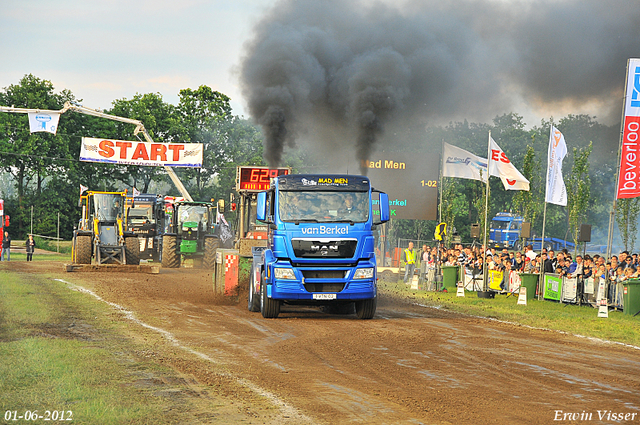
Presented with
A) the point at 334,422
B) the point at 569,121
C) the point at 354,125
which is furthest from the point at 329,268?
the point at 569,121

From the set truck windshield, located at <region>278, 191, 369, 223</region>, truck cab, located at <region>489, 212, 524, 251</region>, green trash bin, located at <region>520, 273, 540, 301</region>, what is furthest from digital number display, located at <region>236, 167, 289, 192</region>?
truck cab, located at <region>489, 212, 524, 251</region>

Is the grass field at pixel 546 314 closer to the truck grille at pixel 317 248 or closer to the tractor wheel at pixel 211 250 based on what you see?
the truck grille at pixel 317 248

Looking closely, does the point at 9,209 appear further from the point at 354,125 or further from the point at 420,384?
the point at 420,384

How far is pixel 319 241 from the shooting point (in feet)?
45.6

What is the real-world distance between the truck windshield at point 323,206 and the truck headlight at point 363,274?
1068mm

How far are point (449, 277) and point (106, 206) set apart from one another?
48.5 feet

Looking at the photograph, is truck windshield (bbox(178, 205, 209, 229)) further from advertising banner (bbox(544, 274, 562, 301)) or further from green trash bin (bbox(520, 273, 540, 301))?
advertising banner (bbox(544, 274, 562, 301))

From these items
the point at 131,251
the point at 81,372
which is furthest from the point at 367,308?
the point at 131,251

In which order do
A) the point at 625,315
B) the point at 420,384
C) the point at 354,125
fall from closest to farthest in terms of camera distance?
the point at 420,384 < the point at 625,315 < the point at 354,125

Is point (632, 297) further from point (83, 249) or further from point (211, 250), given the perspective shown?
point (83, 249)

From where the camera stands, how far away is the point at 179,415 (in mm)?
6504

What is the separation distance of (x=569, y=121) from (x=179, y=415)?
2957 inches

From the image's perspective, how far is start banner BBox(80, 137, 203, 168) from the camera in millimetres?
36969

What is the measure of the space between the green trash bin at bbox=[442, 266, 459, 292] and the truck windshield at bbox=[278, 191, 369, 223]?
12015mm
